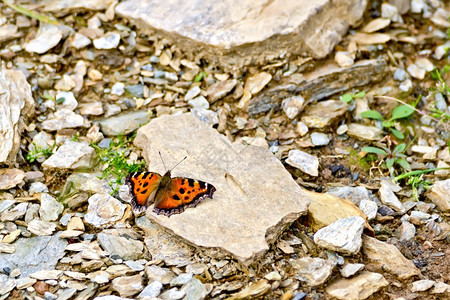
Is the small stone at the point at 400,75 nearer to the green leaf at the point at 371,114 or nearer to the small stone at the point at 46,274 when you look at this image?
the green leaf at the point at 371,114

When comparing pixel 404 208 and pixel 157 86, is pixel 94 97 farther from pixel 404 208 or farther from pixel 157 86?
pixel 404 208

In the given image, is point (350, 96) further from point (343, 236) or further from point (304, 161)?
point (343, 236)

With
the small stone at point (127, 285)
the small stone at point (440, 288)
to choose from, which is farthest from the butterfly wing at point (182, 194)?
the small stone at point (440, 288)

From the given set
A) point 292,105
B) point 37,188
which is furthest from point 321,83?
point 37,188

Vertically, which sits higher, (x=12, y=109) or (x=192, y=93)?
(x=12, y=109)

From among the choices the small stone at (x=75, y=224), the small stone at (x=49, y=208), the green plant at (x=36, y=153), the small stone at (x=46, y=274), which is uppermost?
the green plant at (x=36, y=153)

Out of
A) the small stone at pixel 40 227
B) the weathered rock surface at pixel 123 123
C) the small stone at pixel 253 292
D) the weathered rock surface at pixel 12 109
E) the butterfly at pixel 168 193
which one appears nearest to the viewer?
the small stone at pixel 253 292
